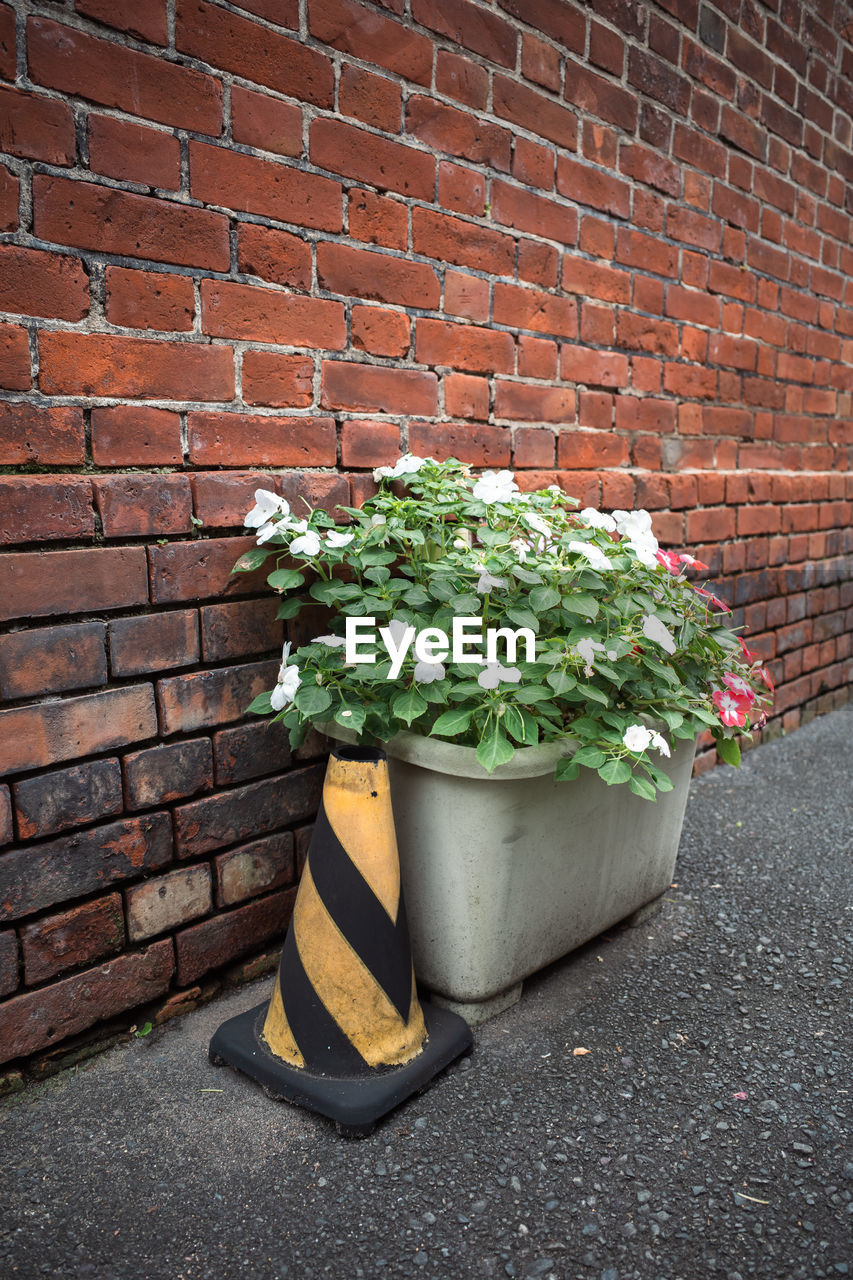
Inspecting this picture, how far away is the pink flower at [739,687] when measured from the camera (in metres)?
1.73

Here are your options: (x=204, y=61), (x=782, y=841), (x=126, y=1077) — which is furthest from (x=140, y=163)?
(x=782, y=841)

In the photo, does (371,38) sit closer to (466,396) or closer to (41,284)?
(466,396)

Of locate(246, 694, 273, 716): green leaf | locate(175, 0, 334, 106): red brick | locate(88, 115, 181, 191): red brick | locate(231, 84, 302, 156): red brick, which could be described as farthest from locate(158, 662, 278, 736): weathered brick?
locate(175, 0, 334, 106): red brick

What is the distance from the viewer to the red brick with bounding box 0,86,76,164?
1.26 metres

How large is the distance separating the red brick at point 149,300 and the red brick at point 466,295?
62 centimetres

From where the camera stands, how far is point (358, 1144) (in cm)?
128

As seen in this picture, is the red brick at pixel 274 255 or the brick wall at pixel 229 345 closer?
the brick wall at pixel 229 345

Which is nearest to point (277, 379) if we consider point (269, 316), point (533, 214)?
point (269, 316)

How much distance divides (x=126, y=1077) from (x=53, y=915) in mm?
292

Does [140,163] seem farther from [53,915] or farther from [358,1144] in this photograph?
[358,1144]

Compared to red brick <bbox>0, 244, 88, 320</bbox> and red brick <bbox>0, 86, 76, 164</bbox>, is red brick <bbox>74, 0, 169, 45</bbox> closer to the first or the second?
red brick <bbox>0, 86, 76, 164</bbox>

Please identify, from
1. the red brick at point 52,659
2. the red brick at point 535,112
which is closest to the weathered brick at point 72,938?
the red brick at point 52,659

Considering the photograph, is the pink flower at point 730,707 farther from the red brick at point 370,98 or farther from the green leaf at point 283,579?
the red brick at point 370,98

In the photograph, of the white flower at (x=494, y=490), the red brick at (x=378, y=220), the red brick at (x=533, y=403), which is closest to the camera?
the white flower at (x=494, y=490)
